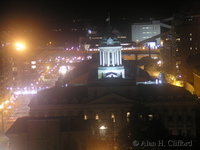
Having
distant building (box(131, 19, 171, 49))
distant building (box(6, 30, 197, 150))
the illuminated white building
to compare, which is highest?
distant building (box(131, 19, 171, 49))

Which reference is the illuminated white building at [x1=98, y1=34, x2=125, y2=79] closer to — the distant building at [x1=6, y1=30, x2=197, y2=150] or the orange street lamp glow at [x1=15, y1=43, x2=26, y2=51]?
the distant building at [x1=6, y1=30, x2=197, y2=150]

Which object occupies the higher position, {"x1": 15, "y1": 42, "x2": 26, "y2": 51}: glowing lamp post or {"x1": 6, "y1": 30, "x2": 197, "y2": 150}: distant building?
{"x1": 15, "y1": 42, "x2": 26, "y2": 51}: glowing lamp post

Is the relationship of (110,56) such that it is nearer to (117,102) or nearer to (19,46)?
(117,102)

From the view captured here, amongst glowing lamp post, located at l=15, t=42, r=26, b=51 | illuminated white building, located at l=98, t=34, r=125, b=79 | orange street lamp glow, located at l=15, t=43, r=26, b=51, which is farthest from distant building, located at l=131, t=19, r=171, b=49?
illuminated white building, located at l=98, t=34, r=125, b=79

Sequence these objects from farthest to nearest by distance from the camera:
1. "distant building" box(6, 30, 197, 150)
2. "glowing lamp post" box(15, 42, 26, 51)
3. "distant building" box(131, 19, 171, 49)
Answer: "distant building" box(131, 19, 171, 49), "glowing lamp post" box(15, 42, 26, 51), "distant building" box(6, 30, 197, 150)

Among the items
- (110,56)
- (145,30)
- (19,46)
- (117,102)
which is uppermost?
(145,30)

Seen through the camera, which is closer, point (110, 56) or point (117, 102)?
point (117, 102)

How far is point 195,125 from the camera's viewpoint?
62594 mm

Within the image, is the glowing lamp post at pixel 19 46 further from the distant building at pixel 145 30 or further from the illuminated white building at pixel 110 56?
the distant building at pixel 145 30

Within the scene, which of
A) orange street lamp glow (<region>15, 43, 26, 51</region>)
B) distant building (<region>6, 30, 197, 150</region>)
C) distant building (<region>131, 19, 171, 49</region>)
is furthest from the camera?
distant building (<region>131, 19, 171, 49</region>)

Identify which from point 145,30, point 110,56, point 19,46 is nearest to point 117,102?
point 110,56

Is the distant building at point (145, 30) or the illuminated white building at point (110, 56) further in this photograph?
the distant building at point (145, 30)

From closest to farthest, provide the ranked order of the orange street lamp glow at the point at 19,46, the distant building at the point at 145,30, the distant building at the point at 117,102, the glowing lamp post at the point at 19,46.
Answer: the distant building at the point at 117,102 → the glowing lamp post at the point at 19,46 → the orange street lamp glow at the point at 19,46 → the distant building at the point at 145,30

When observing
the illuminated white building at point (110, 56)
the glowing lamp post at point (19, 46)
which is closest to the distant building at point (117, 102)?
the illuminated white building at point (110, 56)
